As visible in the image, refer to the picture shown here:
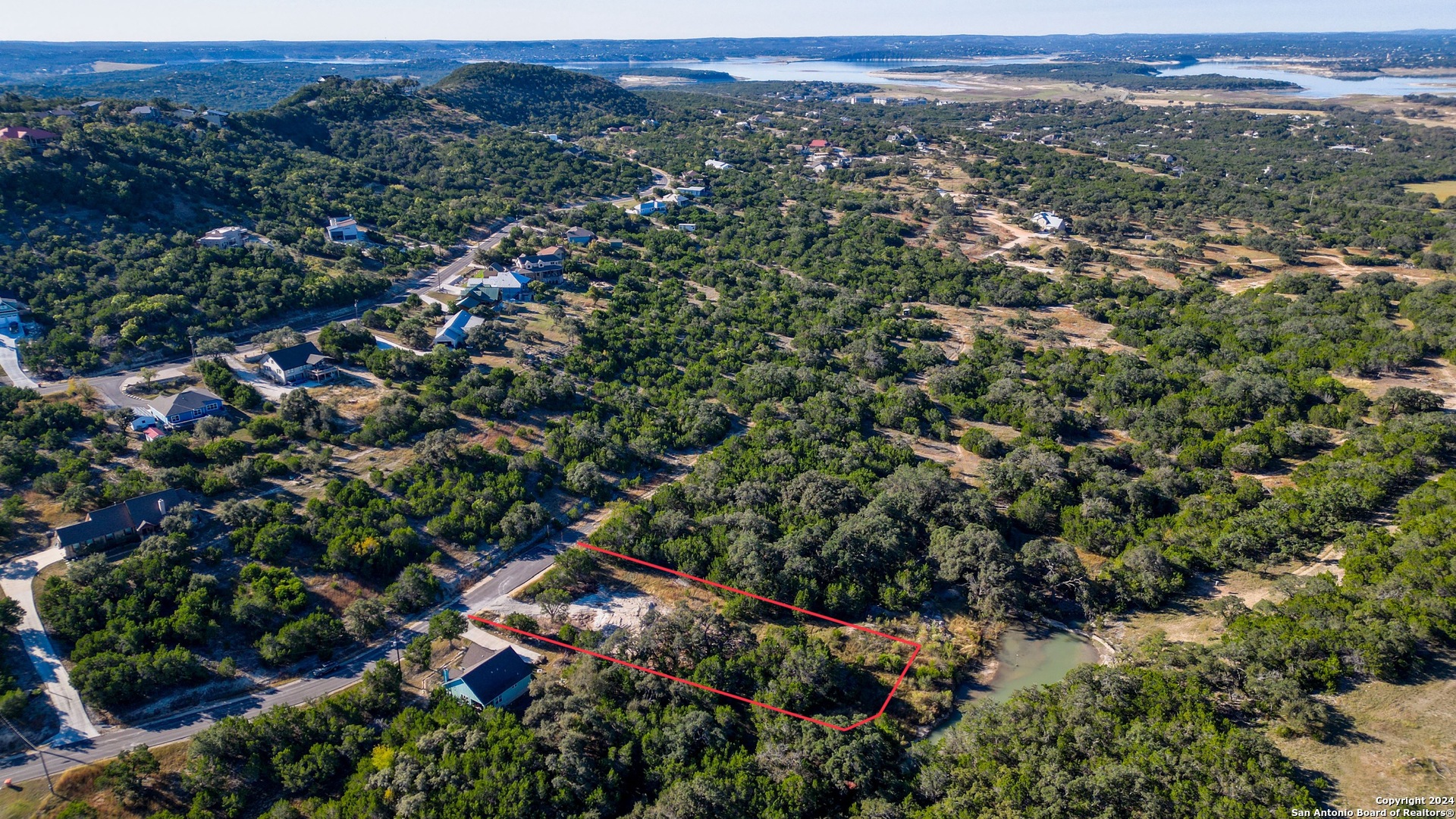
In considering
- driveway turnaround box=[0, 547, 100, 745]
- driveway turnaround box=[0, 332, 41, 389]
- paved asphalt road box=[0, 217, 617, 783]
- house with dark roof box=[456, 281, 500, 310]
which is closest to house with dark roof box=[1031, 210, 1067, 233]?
house with dark roof box=[456, 281, 500, 310]

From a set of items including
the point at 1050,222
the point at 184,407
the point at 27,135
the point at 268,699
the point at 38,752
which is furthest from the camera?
the point at 1050,222

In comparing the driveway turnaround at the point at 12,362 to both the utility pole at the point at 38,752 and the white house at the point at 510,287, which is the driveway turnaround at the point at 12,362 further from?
the white house at the point at 510,287

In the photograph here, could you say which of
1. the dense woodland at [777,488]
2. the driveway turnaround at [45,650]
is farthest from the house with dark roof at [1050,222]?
the driveway turnaround at [45,650]

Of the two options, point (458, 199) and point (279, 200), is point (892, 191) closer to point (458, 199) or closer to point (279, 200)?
point (458, 199)

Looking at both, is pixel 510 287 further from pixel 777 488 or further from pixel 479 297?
pixel 777 488

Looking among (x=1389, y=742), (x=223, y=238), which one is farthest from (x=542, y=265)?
(x=1389, y=742)

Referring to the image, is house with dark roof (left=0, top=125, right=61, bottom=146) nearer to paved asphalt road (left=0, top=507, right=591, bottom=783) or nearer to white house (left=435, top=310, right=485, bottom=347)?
white house (left=435, top=310, right=485, bottom=347)
